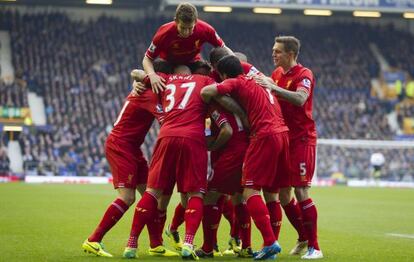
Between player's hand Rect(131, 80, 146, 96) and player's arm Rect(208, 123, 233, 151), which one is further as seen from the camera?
player's hand Rect(131, 80, 146, 96)

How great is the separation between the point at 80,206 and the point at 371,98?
2893 cm

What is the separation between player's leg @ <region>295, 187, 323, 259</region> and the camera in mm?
9883

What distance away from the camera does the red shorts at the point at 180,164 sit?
30.4 feet

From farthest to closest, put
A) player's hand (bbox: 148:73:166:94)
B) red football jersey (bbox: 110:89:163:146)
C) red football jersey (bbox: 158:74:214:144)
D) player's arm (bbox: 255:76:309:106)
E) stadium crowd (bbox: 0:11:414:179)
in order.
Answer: stadium crowd (bbox: 0:11:414:179) < red football jersey (bbox: 110:89:163:146) < player's arm (bbox: 255:76:309:106) < player's hand (bbox: 148:73:166:94) < red football jersey (bbox: 158:74:214:144)

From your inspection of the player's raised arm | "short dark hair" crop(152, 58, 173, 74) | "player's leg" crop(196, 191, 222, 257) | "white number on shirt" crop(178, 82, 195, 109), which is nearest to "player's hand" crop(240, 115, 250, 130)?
the player's raised arm

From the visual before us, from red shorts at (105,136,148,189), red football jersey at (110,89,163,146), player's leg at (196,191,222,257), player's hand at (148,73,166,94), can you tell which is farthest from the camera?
red football jersey at (110,89,163,146)

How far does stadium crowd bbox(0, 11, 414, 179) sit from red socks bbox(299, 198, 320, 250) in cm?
2739

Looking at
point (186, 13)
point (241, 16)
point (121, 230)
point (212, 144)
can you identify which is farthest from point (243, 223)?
point (241, 16)

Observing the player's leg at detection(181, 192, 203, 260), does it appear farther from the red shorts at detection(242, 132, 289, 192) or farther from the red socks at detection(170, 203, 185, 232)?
the red socks at detection(170, 203, 185, 232)

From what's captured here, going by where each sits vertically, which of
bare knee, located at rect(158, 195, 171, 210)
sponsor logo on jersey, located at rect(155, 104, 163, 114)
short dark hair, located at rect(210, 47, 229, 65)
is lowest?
bare knee, located at rect(158, 195, 171, 210)

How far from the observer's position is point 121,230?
549 inches

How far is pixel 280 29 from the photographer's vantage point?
49594 mm

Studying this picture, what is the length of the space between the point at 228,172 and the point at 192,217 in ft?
2.79

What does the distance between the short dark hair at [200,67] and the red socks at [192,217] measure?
166 cm
